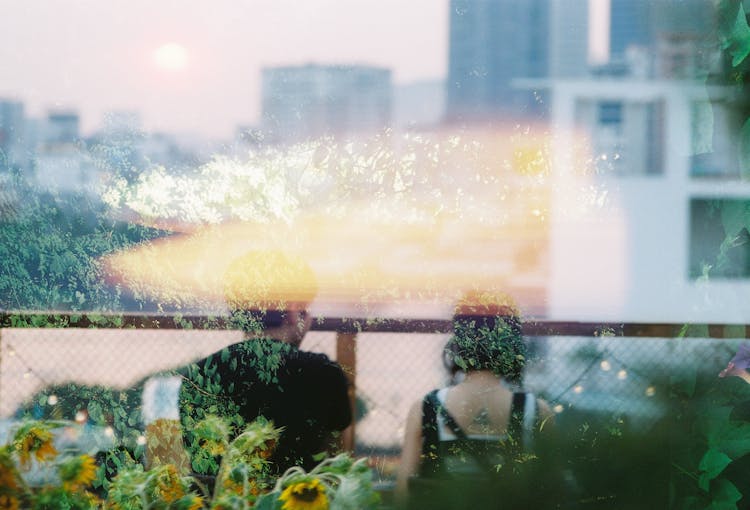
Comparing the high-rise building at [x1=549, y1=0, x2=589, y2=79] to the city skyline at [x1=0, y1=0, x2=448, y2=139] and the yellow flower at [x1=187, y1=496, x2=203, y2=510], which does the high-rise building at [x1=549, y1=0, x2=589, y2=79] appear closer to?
the city skyline at [x1=0, y1=0, x2=448, y2=139]

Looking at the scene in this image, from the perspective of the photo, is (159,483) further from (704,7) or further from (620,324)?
(704,7)

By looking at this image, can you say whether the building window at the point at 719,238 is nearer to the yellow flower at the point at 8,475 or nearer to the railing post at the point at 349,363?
the railing post at the point at 349,363

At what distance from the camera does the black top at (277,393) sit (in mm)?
1539

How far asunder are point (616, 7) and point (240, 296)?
955 mm

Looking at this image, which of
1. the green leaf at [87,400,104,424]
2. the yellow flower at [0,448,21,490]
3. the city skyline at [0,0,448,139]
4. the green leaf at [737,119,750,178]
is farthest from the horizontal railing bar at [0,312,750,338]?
the green leaf at [737,119,750,178]

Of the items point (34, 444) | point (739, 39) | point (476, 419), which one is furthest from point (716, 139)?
point (34, 444)

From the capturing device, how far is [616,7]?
1.61 m

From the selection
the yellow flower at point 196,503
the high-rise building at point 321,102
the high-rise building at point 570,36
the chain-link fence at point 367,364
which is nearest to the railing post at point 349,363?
the chain-link fence at point 367,364

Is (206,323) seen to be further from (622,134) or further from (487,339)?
(622,134)

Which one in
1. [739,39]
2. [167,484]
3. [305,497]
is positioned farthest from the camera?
[739,39]

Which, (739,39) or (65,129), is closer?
(65,129)

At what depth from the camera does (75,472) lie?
57.2 inches

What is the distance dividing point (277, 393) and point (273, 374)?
4 centimetres

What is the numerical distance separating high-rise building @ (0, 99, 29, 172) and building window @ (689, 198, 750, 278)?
4.44 feet
